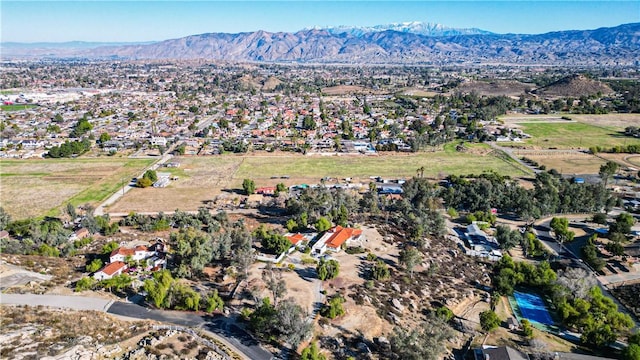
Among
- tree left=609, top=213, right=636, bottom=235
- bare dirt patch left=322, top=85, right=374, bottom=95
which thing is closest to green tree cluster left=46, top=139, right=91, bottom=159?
tree left=609, top=213, right=636, bottom=235

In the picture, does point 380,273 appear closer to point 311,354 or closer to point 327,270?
point 327,270

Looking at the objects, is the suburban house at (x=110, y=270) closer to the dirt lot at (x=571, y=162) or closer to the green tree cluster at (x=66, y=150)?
the green tree cluster at (x=66, y=150)

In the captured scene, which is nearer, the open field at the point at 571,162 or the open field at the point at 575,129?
the open field at the point at 571,162

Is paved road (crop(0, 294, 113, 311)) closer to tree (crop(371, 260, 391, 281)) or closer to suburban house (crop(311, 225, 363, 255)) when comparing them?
suburban house (crop(311, 225, 363, 255))

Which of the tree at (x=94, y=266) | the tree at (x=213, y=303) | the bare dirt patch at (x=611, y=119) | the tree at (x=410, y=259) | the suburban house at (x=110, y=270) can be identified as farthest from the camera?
the bare dirt patch at (x=611, y=119)

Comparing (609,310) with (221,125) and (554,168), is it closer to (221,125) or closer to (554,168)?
A: (554,168)

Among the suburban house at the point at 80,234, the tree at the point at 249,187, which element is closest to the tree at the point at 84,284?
the suburban house at the point at 80,234

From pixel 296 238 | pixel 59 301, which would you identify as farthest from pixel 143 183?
pixel 59 301
